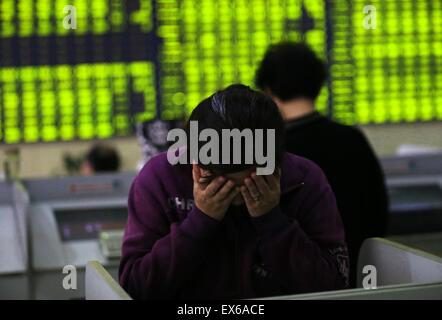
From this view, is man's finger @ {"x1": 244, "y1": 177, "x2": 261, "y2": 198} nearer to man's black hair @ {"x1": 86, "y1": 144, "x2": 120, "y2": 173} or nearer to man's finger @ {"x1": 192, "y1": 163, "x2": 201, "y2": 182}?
man's finger @ {"x1": 192, "y1": 163, "x2": 201, "y2": 182}

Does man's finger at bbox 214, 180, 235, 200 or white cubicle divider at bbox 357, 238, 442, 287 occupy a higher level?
man's finger at bbox 214, 180, 235, 200

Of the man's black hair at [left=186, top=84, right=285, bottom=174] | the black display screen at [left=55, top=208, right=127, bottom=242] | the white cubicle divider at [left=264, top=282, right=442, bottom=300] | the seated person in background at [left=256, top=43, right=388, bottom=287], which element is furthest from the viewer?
the black display screen at [left=55, top=208, right=127, bottom=242]

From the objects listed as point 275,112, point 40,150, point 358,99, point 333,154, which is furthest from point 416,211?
point 275,112

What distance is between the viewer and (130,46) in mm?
4211

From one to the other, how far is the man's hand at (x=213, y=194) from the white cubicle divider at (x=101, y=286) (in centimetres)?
17

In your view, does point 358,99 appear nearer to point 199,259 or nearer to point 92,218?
point 92,218

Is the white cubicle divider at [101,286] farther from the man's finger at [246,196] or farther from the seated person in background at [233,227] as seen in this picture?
the man's finger at [246,196]

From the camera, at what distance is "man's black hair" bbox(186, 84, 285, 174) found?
1.09 m

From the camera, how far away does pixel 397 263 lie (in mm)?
1295

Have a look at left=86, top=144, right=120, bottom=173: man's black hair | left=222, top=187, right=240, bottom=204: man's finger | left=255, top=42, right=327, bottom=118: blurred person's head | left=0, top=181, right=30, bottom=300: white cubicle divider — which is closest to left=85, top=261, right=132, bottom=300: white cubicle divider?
left=222, top=187, right=240, bottom=204: man's finger

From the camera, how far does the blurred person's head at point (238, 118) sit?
3.56ft

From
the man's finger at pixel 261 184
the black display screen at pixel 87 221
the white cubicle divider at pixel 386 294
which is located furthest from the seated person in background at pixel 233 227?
the black display screen at pixel 87 221

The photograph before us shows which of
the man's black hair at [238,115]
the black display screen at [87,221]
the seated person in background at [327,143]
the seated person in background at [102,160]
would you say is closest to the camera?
the man's black hair at [238,115]
